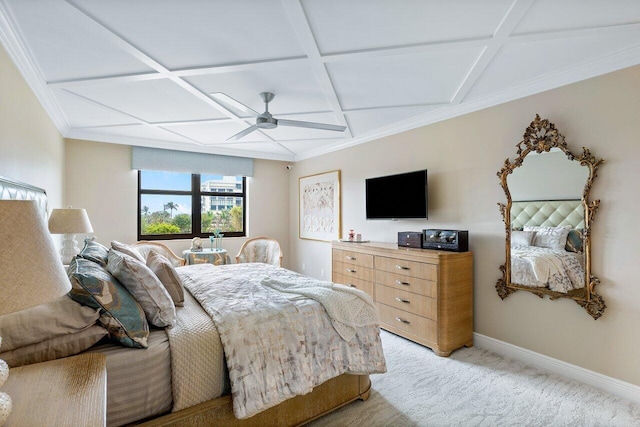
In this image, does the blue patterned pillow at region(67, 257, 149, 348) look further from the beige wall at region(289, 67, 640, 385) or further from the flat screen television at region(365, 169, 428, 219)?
the beige wall at region(289, 67, 640, 385)

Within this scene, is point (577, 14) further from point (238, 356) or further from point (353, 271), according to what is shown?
point (353, 271)

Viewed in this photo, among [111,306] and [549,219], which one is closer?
[111,306]

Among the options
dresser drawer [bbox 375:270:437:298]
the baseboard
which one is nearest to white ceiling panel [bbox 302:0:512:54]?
dresser drawer [bbox 375:270:437:298]

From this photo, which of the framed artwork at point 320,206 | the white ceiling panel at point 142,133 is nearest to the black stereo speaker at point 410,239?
the framed artwork at point 320,206

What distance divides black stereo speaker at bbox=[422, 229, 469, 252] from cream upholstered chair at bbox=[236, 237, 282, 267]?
263 centimetres

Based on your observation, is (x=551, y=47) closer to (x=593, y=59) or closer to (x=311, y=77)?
(x=593, y=59)

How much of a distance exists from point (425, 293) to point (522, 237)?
39.5 inches

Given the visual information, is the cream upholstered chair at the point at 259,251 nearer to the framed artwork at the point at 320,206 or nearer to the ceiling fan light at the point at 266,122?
the framed artwork at the point at 320,206

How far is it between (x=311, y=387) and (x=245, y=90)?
2475 millimetres

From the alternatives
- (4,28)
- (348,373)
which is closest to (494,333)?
(348,373)

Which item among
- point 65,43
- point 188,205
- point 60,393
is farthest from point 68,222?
point 60,393

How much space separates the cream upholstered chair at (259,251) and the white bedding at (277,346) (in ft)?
9.16

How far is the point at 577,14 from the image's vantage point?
73.8 inches

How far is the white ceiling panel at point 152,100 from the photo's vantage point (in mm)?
2855
